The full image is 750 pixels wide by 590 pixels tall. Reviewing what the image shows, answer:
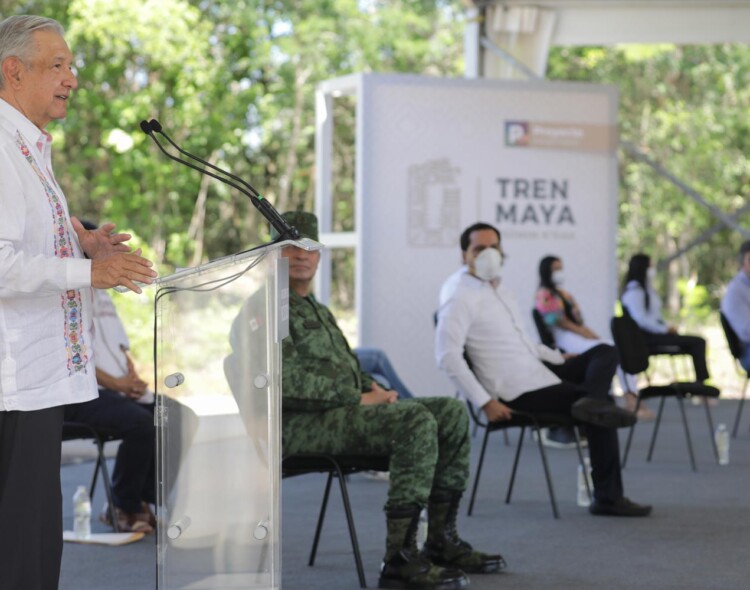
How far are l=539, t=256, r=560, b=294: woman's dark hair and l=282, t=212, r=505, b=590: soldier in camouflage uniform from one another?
364cm

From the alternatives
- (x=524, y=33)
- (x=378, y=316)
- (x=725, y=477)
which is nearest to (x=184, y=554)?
(x=725, y=477)

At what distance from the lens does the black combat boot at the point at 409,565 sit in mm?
3520

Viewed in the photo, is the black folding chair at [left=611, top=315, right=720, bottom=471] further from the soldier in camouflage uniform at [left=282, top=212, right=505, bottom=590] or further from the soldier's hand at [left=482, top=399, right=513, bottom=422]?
the soldier in camouflage uniform at [left=282, top=212, right=505, bottom=590]

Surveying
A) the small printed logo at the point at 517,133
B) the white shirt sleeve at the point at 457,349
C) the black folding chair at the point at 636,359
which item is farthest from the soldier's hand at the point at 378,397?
the small printed logo at the point at 517,133

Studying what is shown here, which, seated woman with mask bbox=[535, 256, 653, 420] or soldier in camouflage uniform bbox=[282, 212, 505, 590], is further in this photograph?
seated woman with mask bbox=[535, 256, 653, 420]

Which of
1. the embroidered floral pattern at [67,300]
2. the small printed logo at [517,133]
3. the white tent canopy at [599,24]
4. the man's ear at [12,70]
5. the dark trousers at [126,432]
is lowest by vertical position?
the dark trousers at [126,432]

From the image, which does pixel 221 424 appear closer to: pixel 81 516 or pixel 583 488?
pixel 81 516

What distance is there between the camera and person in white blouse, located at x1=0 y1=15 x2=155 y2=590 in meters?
2.19

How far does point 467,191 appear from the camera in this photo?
794 centimetres

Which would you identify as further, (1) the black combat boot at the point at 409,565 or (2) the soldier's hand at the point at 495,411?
(2) the soldier's hand at the point at 495,411

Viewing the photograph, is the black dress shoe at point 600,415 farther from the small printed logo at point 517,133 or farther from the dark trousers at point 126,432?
the small printed logo at point 517,133

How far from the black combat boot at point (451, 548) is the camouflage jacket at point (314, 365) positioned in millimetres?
435

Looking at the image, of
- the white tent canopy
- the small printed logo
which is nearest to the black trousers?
the small printed logo

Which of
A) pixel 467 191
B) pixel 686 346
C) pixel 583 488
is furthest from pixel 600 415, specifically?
pixel 467 191
